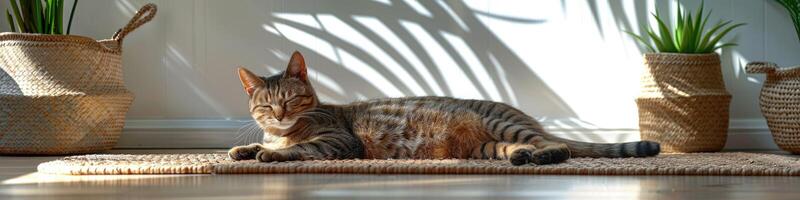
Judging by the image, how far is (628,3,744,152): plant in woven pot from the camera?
3.97 meters

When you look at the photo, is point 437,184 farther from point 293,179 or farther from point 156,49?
point 156,49

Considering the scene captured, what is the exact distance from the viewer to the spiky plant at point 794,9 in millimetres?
3980

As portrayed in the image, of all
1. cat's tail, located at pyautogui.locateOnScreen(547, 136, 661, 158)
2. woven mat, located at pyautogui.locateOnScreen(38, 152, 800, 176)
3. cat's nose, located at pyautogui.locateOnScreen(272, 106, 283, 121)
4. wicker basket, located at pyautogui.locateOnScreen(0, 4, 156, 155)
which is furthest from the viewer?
wicker basket, located at pyautogui.locateOnScreen(0, 4, 156, 155)

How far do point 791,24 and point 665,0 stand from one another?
47 cm

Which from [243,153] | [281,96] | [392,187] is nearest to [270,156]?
[243,153]

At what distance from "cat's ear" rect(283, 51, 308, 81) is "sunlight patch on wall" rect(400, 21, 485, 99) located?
1.04 meters

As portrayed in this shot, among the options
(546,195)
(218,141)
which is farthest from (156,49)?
(546,195)

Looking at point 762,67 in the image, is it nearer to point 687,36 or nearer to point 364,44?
point 687,36

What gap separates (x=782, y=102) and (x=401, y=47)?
1401mm

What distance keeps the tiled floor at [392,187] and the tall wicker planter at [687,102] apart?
134 centimetres

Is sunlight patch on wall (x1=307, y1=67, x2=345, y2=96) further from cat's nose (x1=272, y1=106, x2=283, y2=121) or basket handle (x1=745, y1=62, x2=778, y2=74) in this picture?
basket handle (x1=745, y1=62, x2=778, y2=74)

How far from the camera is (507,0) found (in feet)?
14.0

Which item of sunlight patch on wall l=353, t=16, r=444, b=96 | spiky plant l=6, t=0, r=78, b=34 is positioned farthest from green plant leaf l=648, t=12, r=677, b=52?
spiky plant l=6, t=0, r=78, b=34

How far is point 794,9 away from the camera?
3982 mm
